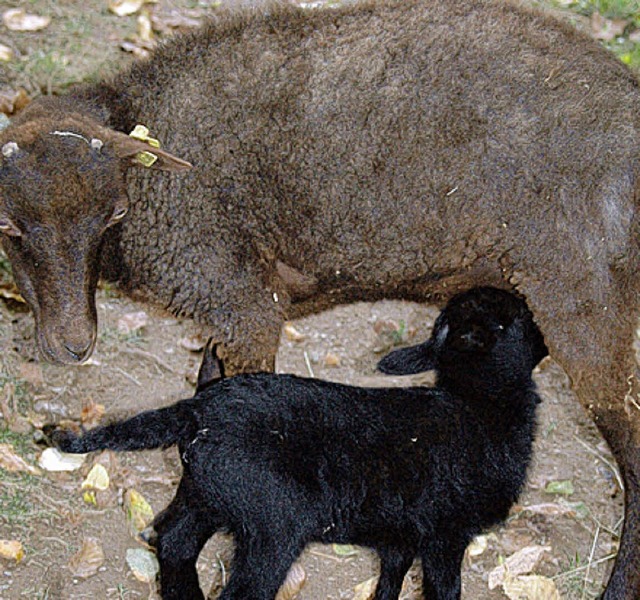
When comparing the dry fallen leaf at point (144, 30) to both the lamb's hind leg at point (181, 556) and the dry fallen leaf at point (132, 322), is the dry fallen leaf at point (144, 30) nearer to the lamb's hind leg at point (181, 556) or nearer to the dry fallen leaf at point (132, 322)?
the dry fallen leaf at point (132, 322)

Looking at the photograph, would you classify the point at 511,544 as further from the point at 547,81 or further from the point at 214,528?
the point at 547,81

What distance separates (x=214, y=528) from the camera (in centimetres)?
316

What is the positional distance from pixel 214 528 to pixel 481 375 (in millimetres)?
1152

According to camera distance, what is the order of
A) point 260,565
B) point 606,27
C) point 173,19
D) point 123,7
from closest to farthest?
point 260,565, point 123,7, point 173,19, point 606,27

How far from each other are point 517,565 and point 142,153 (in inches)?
94.9

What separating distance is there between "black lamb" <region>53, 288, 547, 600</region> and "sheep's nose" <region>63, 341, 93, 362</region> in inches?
19.3

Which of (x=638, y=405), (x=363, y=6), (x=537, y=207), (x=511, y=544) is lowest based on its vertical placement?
(x=511, y=544)

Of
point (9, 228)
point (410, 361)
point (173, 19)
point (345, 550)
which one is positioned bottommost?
point (345, 550)

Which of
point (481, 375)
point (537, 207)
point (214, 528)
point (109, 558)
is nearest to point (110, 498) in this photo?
point (109, 558)

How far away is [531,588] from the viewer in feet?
12.3

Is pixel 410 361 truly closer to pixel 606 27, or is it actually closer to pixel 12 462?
pixel 12 462

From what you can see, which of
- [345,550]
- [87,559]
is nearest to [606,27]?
[345,550]

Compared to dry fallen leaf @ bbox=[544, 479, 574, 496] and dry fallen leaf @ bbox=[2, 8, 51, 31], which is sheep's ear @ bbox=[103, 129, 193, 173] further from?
dry fallen leaf @ bbox=[2, 8, 51, 31]

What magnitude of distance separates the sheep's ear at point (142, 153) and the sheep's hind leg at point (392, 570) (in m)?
1.67
